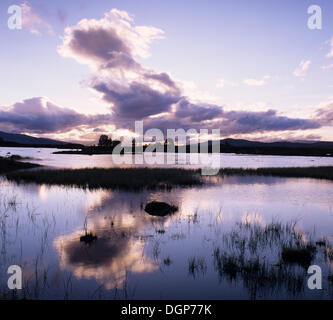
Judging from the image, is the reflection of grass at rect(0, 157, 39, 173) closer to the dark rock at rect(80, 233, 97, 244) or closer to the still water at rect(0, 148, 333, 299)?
the still water at rect(0, 148, 333, 299)

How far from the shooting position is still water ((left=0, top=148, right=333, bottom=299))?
25.7 feet

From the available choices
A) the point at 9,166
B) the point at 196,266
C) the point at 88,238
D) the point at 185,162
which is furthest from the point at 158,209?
the point at 185,162

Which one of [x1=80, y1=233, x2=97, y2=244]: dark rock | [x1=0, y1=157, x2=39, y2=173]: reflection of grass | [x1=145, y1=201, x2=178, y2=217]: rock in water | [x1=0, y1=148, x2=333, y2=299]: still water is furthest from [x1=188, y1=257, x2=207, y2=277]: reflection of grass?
[x1=0, y1=157, x2=39, y2=173]: reflection of grass

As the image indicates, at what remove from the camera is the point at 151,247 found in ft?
37.1

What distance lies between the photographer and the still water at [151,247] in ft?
25.7

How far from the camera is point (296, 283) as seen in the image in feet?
26.0

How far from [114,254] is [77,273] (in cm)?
196

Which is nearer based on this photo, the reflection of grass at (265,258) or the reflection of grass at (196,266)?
the reflection of grass at (265,258)

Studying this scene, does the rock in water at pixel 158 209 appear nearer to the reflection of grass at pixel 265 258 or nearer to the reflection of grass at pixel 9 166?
the reflection of grass at pixel 265 258

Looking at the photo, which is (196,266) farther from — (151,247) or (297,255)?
(297,255)

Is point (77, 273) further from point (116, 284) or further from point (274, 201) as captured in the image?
point (274, 201)

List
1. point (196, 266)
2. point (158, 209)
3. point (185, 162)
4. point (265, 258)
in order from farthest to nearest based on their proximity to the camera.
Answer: point (185, 162) < point (158, 209) < point (265, 258) < point (196, 266)

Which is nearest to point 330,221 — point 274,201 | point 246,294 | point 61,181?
point 274,201

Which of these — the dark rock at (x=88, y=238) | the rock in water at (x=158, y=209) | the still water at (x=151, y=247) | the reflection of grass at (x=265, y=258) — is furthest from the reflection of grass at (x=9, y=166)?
the reflection of grass at (x=265, y=258)
